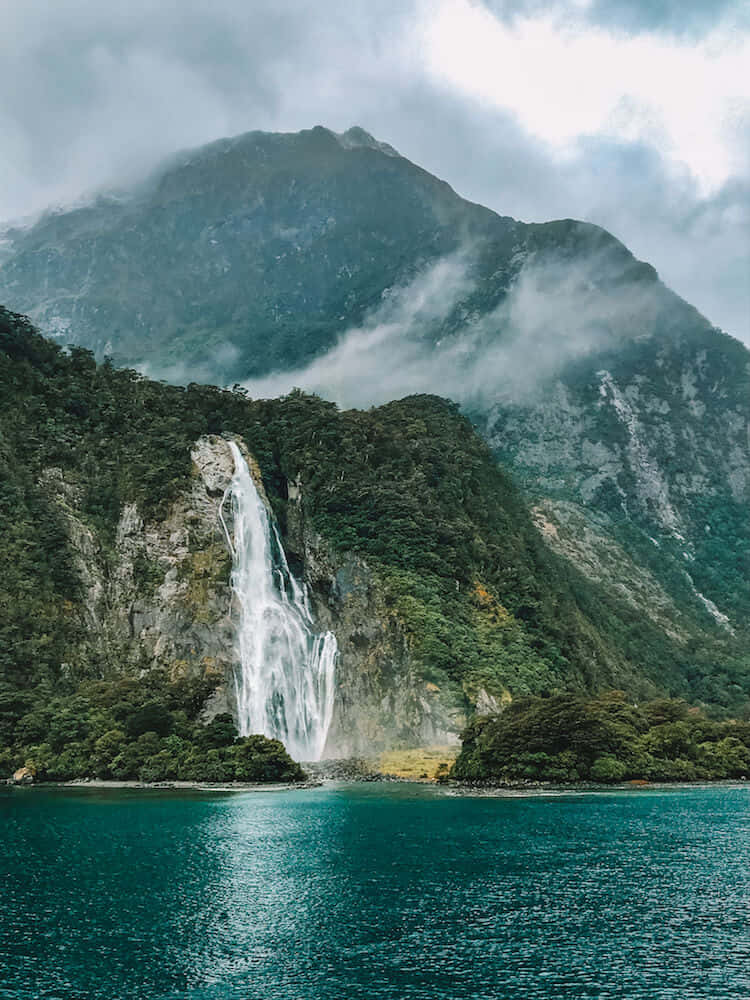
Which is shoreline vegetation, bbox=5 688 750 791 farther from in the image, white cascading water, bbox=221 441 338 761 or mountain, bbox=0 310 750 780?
white cascading water, bbox=221 441 338 761

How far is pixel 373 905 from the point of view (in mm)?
29453

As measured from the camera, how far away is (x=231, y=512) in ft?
351

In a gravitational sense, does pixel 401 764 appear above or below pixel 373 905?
above

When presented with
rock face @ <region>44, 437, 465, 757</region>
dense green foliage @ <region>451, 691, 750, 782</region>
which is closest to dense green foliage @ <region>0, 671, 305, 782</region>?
rock face @ <region>44, 437, 465, 757</region>

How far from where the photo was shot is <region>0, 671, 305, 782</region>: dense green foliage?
7106cm

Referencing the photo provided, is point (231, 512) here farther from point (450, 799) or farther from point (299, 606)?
point (450, 799)

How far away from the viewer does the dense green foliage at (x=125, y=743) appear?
233 feet

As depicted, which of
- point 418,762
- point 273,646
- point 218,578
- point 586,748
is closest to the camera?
point 586,748

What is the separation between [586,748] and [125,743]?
38672 mm

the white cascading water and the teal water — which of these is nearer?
the teal water

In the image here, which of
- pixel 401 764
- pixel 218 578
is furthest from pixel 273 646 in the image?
pixel 401 764

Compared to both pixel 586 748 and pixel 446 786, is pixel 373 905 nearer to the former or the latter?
pixel 446 786

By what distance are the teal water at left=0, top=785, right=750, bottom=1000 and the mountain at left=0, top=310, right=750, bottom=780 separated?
1187 inches

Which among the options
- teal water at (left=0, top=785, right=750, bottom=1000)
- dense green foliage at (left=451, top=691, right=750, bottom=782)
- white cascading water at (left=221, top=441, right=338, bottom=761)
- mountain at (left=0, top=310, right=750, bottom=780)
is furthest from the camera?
white cascading water at (left=221, top=441, right=338, bottom=761)
